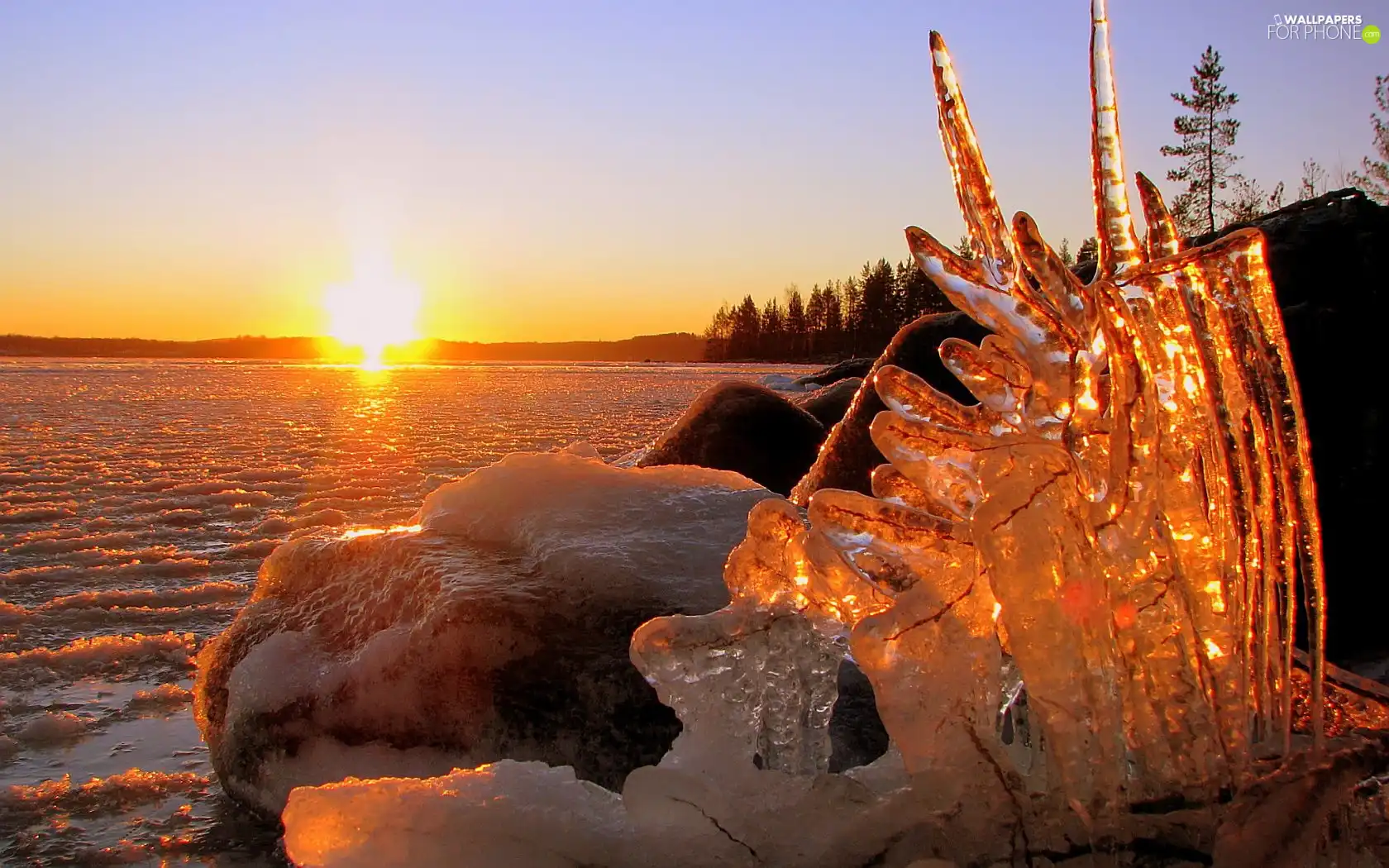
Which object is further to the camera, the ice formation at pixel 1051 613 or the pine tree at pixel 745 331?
the pine tree at pixel 745 331

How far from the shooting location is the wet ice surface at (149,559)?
83.8 inches

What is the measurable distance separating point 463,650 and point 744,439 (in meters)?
3.57

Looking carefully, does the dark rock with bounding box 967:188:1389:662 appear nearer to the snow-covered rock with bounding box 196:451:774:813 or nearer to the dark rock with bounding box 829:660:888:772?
the dark rock with bounding box 829:660:888:772

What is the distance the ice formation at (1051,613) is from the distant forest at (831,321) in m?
60.8

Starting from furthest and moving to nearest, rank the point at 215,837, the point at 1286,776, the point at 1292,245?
1. the point at 1292,245
2. the point at 215,837
3. the point at 1286,776

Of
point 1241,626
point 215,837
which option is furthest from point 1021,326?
point 215,837

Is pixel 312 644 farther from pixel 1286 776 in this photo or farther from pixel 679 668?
pixel 1286 776

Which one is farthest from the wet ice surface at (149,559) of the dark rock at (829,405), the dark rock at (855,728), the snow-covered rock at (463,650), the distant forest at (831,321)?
the distant forest at (831,321)

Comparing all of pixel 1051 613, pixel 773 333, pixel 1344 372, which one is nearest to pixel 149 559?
pixel 1051 613

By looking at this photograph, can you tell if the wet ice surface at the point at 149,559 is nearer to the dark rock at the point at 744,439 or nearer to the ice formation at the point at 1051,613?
the ice formation at the point at 1051,613

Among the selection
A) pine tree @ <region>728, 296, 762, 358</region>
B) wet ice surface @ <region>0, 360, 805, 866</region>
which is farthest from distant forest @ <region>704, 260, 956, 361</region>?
wet ice surface @ <region>0, 360, 805, 866</region>

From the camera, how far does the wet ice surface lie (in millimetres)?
2129

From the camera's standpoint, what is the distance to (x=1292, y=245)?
15.3 ft

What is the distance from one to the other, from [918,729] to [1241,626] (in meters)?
0.46
